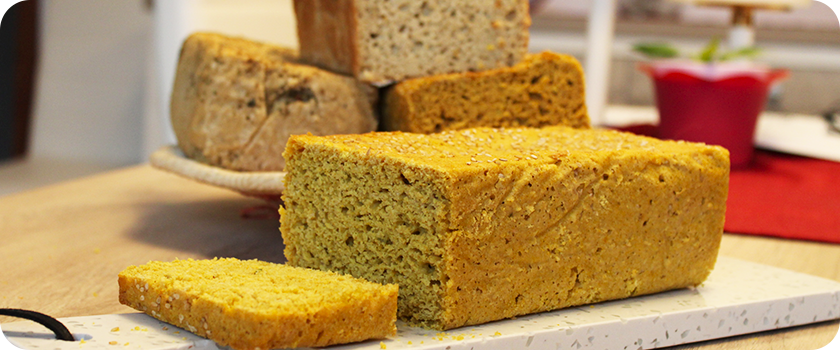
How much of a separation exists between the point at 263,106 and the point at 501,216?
1.94 ft

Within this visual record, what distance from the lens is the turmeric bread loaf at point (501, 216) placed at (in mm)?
955

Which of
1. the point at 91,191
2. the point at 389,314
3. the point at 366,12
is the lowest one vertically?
the point at 91,191

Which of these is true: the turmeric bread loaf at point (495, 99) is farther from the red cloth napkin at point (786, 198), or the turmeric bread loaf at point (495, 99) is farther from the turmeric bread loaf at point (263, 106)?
the red cloth napkin at point (786, 198)

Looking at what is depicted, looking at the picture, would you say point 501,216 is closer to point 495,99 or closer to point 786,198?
point 495,99

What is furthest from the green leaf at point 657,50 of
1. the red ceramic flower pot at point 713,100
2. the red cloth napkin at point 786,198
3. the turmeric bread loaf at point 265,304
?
the turmeric bread loaf at point 265,304

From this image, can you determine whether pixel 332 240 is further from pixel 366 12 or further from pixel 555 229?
pixel 366 12

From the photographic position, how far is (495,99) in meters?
1.46

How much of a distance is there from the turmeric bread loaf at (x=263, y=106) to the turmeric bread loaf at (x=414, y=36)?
59mm

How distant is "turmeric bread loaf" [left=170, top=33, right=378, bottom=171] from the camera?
1401 millimetres

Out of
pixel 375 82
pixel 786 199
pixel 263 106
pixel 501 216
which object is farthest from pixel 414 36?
pixel 786 199

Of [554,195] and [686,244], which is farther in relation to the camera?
[686,244]

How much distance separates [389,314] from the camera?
922 mm

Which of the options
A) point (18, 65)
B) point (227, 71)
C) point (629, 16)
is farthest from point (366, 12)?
point (629, 16)

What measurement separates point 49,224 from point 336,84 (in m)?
0.68
